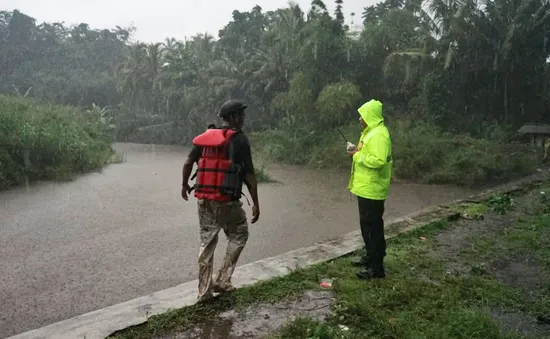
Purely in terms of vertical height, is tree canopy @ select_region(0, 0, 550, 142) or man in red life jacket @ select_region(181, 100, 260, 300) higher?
tree canopy @ select_region(0, 0, 550, 142)

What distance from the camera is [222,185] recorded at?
3.32m

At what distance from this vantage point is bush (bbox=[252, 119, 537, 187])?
13.1 m

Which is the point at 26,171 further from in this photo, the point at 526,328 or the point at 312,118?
the point at 526,328

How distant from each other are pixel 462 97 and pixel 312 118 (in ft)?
20.2

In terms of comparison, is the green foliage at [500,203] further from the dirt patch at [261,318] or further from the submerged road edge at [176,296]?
the dirt patch at [261,318]

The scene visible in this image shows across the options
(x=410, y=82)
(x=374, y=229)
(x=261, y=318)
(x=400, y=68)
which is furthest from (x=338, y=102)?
(x=261, y=318)

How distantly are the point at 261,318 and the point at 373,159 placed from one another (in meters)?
1.58

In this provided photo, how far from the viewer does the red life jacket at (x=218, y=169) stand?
10.9 ft

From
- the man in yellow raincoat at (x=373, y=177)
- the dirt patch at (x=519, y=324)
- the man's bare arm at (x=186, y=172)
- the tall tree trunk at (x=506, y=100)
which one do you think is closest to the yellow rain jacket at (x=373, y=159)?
the man in yellow raincoat at (x=373, y=177)

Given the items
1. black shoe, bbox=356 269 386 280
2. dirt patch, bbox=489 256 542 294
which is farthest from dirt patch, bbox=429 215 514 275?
black shoe, bbox=356 269 386 280

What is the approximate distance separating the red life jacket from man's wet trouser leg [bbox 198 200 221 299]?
163 millimetres

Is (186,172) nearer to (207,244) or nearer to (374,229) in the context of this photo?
(207,244)

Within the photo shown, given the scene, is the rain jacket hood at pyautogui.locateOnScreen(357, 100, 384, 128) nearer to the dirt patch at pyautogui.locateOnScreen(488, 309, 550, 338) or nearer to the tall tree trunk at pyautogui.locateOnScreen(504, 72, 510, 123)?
the dirt patch at pyautogui.locateOnScreen(488, 309, 550, 338)

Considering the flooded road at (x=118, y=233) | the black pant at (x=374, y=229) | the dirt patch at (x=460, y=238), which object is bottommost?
the flooded road at (x=118, y=233)
